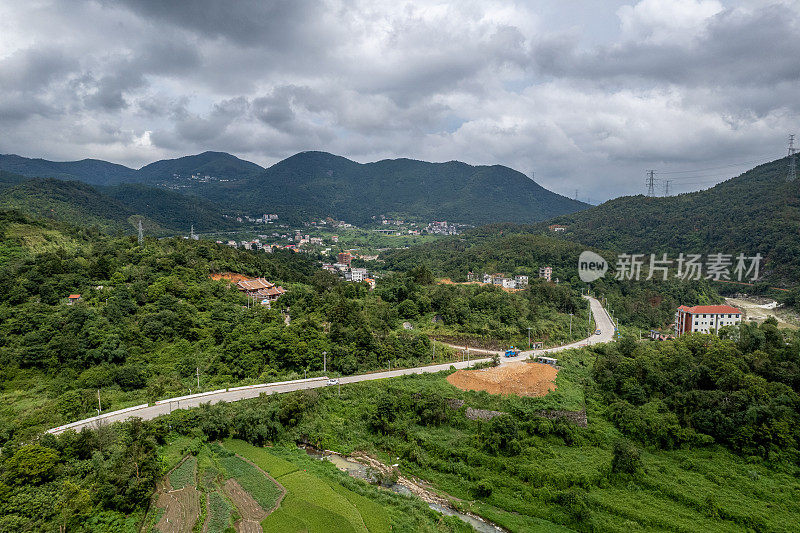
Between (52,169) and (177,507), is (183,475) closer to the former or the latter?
(177,507)

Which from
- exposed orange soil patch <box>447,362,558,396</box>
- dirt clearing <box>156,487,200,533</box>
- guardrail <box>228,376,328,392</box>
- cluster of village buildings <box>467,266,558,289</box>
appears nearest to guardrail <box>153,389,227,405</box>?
guardrail <box>228,376,328,392</box>

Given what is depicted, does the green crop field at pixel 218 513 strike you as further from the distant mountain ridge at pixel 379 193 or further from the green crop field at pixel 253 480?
the distant mountain ridge at pixel 379 193

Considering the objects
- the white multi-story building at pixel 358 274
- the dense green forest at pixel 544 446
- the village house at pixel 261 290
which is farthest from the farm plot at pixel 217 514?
the white multi-story building at pixel 358 274

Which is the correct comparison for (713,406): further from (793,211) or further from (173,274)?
(793,211)

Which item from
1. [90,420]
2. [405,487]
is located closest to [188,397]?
[90,420]

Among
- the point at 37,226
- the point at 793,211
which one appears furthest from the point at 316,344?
the point at 793,211
